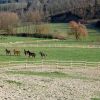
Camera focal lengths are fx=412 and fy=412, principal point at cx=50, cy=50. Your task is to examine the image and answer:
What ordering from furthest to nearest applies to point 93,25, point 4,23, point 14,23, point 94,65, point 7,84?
point 93,25 < point 14,23 < point 4,23 < point 94,65 < point 7,84

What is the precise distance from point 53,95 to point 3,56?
30388 millimetres

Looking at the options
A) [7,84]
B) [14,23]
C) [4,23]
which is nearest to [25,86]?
[7,84]

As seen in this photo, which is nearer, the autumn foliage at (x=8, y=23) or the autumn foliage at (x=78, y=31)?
the autumn foliage at (x=78, y=31)

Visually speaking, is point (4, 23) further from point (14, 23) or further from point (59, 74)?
point (59, 74)

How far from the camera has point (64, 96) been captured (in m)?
22.9

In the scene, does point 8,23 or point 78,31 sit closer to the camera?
point 78,31

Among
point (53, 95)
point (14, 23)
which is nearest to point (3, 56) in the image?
point (53, 95)

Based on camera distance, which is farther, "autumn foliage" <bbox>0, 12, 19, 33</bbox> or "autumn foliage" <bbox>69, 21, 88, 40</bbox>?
"autumn foliage" <bbox>0, 12, 19, 33</bbox>

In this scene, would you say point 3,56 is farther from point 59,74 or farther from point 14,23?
point 14,23

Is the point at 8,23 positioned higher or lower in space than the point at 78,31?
higher

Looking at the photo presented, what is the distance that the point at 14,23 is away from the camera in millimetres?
163875

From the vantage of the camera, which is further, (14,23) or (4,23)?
(14,23)

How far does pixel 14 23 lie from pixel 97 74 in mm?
127598

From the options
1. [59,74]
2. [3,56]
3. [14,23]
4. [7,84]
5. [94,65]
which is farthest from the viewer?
[14,23]
